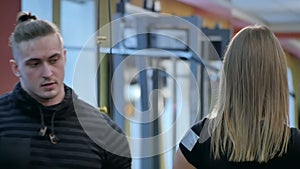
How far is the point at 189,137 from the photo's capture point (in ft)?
4.63

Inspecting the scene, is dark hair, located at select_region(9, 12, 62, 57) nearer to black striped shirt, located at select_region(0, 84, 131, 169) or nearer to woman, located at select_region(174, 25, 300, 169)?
black striped shirt, located at select_region(0, 84, 131, 169)

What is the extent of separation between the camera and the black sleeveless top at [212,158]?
137 cm

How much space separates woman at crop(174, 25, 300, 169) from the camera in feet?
4.47

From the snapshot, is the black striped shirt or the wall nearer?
the black striped shirt

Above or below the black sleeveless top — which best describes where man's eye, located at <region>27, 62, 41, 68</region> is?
above

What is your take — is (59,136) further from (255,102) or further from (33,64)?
(255,102)

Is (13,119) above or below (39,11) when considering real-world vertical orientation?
below

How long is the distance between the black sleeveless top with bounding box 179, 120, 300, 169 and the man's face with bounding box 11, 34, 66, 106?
418 millimetres

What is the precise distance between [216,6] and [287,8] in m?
1.67

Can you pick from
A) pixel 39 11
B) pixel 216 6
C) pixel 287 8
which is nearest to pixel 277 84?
pixel 39 11

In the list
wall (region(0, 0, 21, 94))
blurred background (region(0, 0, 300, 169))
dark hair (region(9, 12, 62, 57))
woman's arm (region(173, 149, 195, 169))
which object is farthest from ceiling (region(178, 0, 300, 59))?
woman's arm (region(173, 149, 195, 169))

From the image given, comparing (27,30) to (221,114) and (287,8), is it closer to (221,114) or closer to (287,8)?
(221,114)

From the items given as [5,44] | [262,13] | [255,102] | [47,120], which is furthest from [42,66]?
[262,13]

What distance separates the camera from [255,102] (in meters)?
1.37
